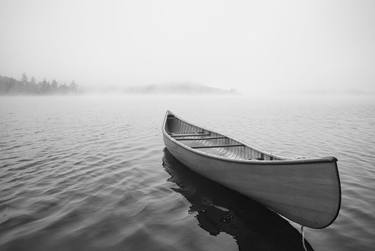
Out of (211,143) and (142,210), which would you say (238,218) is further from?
(211,143)

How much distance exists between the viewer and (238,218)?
7484mm

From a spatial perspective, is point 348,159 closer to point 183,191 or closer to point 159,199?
point 183,191

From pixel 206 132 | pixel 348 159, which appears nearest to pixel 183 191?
pixel 206 132

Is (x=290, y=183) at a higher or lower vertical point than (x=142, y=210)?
higher

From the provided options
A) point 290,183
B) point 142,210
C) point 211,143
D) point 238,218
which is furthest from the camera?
point 211,143

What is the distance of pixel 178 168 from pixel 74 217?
6.16 meters

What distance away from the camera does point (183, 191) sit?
957 cm

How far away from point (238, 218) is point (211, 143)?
7257 mm

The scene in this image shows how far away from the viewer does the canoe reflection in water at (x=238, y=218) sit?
627 centimetres

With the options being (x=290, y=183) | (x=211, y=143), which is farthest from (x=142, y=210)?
(x=211, y=143)

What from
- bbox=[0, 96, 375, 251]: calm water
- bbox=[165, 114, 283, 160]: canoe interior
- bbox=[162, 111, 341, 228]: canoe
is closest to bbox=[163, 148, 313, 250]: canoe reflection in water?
bbox=[0, 96, 375, 251]: calm water

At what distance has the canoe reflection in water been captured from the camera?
6.27 meters

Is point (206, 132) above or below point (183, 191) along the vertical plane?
above

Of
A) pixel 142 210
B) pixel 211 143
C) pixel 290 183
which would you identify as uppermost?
pixel 290 183
